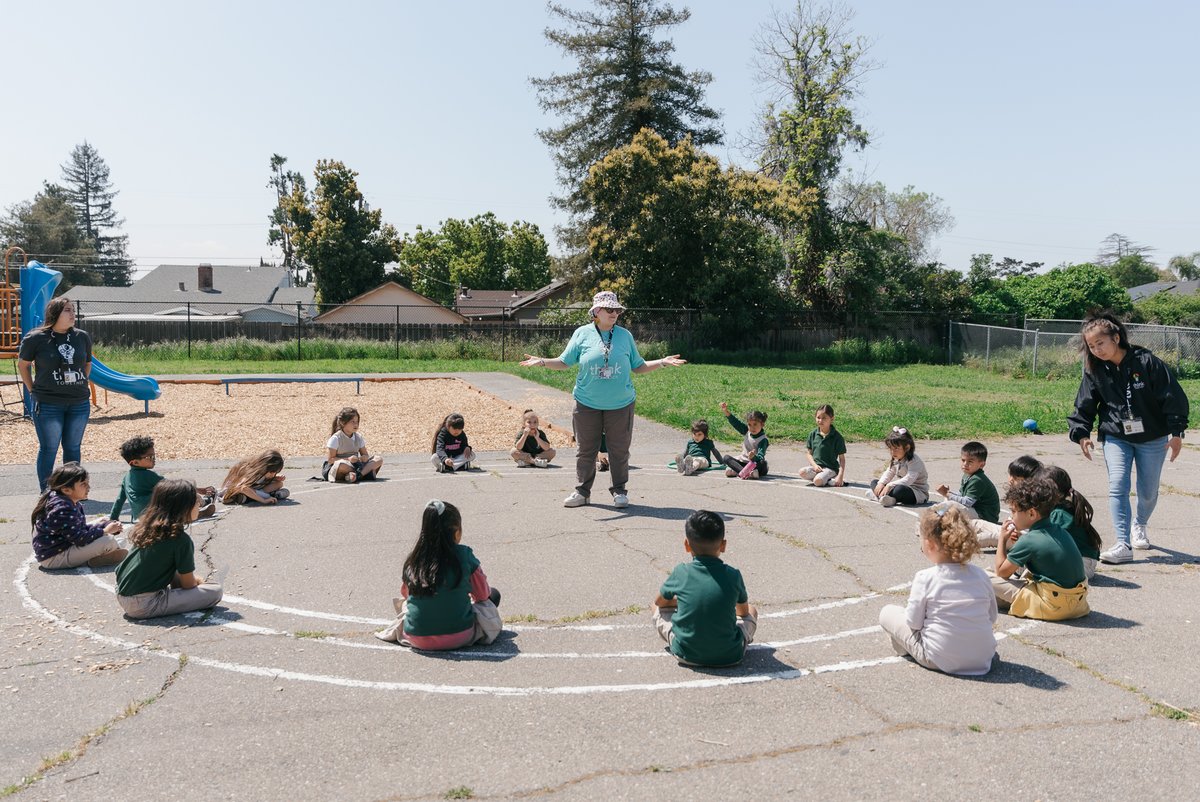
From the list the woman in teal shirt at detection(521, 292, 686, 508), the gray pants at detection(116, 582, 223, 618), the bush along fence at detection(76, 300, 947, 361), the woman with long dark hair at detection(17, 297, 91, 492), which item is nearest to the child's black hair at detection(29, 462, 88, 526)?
the gray pants at detection(116, 582, 223, 618)

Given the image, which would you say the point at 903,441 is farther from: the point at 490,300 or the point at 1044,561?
the point at 490,300

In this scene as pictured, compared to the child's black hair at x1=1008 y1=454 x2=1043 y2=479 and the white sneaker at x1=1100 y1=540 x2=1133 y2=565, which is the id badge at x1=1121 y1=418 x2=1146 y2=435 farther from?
the child's black hair at x1=1008 y1=454 x2=1043 y2=479

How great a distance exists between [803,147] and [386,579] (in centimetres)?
3609

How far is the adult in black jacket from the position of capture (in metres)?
6.91

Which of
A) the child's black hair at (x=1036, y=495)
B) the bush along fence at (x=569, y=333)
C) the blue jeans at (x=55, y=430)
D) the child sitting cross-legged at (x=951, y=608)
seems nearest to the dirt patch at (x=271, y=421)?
the blue jeans at (x=55, y=430)

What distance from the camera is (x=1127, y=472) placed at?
23.3ft

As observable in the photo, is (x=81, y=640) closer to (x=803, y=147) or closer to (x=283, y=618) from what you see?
(x=283, y=618)

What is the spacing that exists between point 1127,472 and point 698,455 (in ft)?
16.7

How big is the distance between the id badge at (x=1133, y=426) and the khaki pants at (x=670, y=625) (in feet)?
13.4

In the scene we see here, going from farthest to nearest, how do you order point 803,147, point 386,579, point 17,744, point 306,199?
point 306,199, point 803,147, point 386,579, point 17,744

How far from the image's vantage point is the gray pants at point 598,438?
29.1 feet

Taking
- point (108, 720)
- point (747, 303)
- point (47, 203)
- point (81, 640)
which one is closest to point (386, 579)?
point (81, 640)

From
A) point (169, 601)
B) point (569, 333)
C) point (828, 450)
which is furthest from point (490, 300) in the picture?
point (169, 601)

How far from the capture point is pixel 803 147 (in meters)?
38.6
